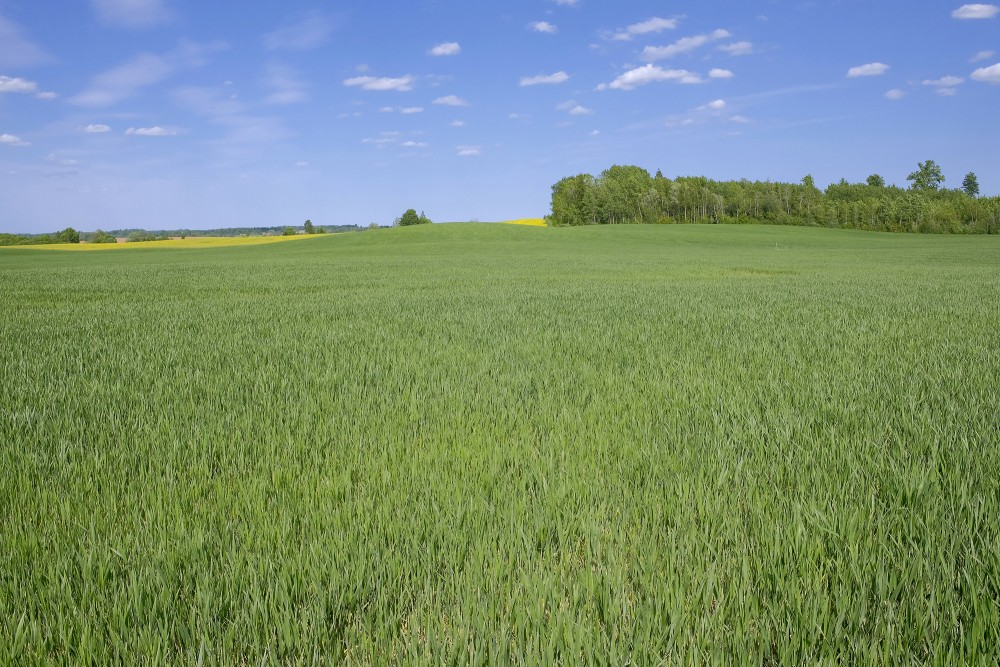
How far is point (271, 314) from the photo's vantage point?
11.7 meters

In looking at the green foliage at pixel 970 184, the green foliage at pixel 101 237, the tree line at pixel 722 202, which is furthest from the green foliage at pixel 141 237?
the green foliage at pixel 970 184

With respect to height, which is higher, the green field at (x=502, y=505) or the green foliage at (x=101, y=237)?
the green foliage at (x=101, y=237)

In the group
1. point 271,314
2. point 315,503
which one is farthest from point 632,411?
point 271,314

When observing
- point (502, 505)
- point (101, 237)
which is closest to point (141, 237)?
point (101, 237)

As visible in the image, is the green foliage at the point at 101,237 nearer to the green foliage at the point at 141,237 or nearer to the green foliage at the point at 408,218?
the green foliage at the point at 141,237

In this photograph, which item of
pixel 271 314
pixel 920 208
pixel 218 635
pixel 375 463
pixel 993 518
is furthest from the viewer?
pixel 920 208

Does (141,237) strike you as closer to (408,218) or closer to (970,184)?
(408,218)

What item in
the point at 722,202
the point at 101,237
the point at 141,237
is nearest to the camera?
the point at 101,237

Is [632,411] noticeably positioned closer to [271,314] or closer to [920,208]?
[271,314]

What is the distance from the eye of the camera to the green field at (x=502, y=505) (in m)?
2.07

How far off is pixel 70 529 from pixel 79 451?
122cm

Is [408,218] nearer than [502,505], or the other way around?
[502,505]

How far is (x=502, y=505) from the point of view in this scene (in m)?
3.06

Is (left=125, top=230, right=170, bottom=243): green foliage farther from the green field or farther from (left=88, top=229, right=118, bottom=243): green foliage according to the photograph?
the green field
